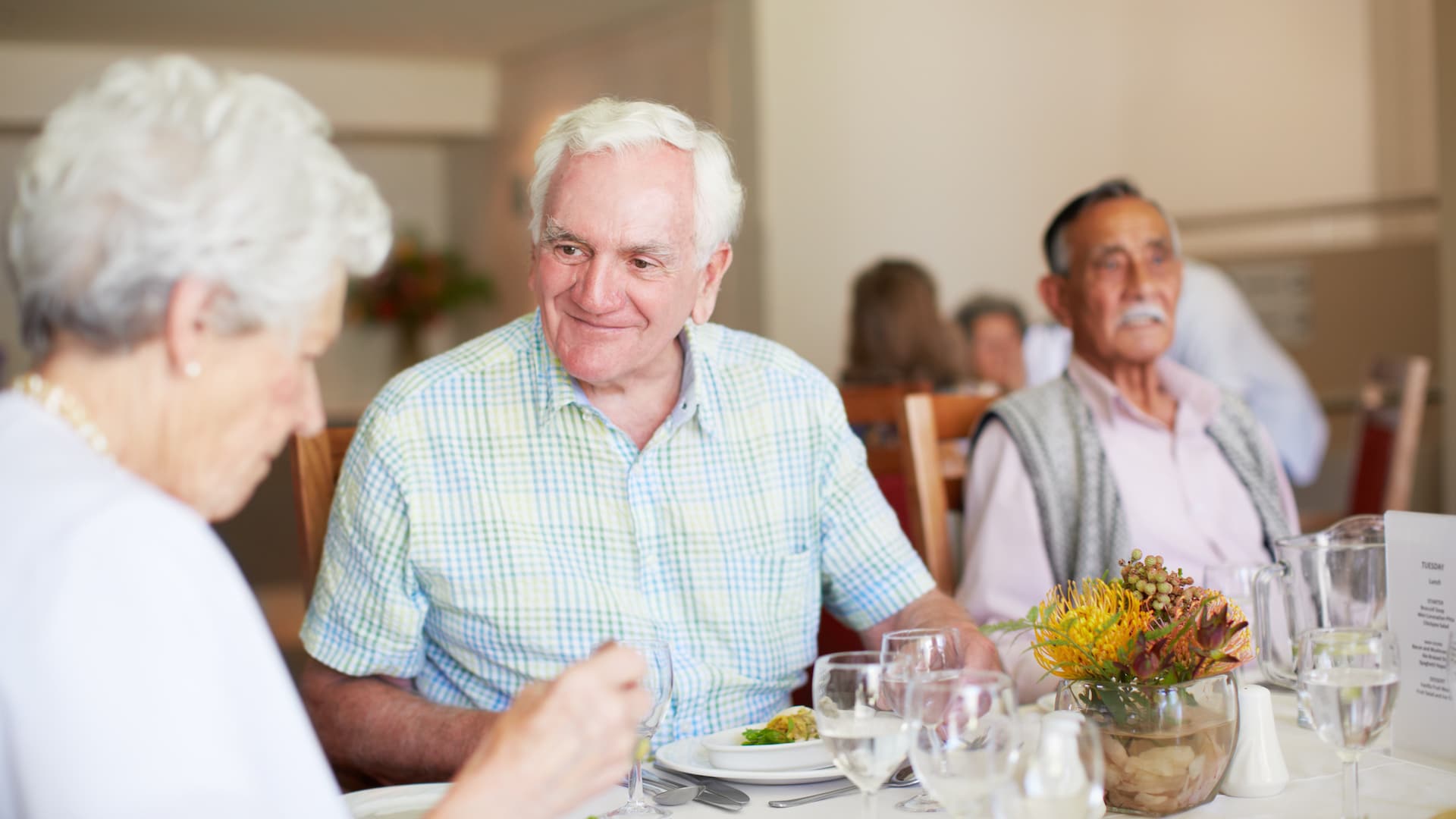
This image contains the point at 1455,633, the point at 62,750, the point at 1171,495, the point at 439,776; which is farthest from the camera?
the point at 1171,495

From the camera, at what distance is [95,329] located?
89 centimetres

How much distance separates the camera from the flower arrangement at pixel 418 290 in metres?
9.16

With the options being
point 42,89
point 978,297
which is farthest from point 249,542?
point 978,297

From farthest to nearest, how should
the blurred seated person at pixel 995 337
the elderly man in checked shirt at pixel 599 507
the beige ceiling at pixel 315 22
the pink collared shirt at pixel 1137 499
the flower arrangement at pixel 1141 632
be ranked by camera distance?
the beige ceiling at pixel 315 22
the blurred seated person at pixel 995 337
the pink collared shirt at pixel 1137 499
the elderly man in checked shirt at pixel 599 507
the flower arrangement at pixel 1141 632

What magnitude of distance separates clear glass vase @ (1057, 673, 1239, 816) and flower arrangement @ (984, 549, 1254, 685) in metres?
0.01

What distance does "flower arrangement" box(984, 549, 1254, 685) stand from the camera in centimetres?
117

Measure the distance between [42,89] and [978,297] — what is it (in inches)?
231

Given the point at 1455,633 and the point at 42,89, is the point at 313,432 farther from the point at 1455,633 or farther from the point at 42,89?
the point at 42,89

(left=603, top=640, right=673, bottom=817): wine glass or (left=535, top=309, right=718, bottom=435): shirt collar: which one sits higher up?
(left=535, top=309, right=718, bottom=435): shirt collar

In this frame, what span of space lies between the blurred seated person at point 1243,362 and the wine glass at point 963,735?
3.46m

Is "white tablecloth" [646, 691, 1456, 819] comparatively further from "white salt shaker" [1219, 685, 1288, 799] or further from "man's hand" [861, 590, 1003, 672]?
"man's hand" [861, 590, 1003, 672]

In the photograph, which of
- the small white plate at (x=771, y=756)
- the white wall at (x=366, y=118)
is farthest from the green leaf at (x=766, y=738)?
the white wall at (x=366, y=118)

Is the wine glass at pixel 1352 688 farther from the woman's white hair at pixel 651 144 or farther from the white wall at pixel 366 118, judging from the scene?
the white wall at pixel 366 118

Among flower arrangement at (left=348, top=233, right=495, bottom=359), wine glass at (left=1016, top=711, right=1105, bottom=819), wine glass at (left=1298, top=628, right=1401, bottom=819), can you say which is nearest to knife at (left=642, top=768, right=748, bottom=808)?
wine glass at (left=1016, top=711, right=1105, bottom=819)
